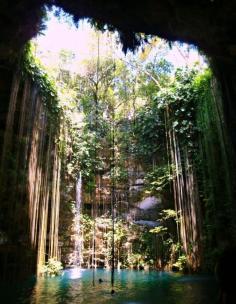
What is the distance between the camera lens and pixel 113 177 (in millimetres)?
17031

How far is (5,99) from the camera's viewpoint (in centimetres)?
1073

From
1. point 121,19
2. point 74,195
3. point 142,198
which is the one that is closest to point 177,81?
point 142,198

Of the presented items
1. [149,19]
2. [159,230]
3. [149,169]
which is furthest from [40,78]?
[159,230]

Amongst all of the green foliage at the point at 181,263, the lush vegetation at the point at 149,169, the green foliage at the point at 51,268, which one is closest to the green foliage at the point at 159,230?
the lush vegetation at the point at 149,169

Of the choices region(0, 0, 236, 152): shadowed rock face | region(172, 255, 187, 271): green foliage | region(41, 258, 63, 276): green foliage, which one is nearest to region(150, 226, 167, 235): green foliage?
region(172, 255, 187, 271): green foliage

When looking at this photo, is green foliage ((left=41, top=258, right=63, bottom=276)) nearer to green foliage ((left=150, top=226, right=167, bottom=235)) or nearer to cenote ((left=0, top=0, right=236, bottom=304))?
cenote ((left=0, top=0, right=236, bottom=304))

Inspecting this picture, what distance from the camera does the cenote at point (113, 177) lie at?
8.92 m

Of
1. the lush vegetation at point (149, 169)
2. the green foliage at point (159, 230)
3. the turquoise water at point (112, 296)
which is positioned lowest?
the turquoise water at point (112, 296)

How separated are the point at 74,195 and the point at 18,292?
29.9ft

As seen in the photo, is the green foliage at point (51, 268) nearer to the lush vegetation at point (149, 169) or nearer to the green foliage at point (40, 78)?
the lush vegetation at point (149, 169)

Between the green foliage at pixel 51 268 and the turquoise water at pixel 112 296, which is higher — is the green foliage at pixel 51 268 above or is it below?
above

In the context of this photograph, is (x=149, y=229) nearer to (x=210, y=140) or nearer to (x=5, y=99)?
(x=210, y=140)

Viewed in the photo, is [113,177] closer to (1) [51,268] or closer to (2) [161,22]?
(1) [51,268]

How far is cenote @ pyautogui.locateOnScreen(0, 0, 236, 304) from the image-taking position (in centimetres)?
892
